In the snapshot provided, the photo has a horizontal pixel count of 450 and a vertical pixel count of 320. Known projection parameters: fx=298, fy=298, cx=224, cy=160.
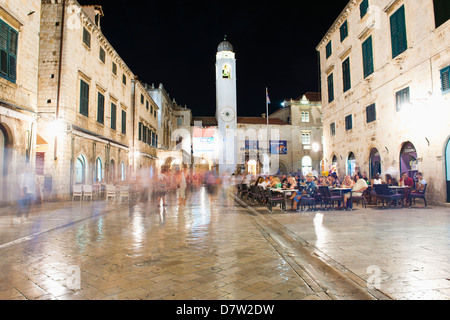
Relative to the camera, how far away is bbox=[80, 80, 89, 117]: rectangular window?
15922 millimetres

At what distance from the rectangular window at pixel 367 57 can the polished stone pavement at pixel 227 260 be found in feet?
36.8

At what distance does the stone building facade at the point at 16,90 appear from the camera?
10.7 metres

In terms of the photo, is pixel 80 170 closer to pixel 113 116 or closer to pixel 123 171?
pixel 113 116

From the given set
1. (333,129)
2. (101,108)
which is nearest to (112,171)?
(101,108)

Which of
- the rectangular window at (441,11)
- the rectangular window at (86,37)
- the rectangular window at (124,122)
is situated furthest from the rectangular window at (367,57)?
the rectangular window at (124,122)

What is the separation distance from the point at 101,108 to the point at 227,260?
16.8m

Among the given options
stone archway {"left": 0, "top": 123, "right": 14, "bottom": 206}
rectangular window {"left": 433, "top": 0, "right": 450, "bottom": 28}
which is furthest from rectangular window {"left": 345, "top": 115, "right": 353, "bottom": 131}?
stone archway {"left": 0, "top": 123, "right": 14, "bottom": 206}

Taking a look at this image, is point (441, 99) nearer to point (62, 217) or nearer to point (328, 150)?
point (328, 150)

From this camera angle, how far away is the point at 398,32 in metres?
13.9

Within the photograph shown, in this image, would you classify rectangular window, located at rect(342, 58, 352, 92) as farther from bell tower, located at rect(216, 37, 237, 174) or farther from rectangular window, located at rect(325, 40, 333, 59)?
bell tower, located at rect(216, 37, 237, 174)

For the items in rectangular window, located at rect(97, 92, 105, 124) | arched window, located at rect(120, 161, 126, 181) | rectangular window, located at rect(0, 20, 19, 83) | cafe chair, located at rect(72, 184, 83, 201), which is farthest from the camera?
arched window, located at rect(120, 161, 126, 181)

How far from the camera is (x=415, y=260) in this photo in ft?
14.2

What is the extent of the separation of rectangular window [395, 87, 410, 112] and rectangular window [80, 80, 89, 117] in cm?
1597
